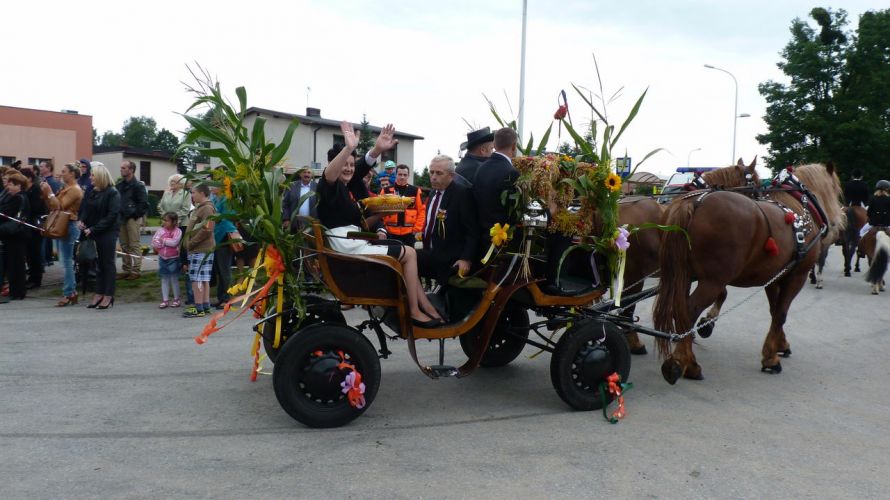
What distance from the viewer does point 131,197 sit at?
32.9 feet

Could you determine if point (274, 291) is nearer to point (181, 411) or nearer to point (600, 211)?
point (181, 411)

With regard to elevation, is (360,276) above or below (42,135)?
below

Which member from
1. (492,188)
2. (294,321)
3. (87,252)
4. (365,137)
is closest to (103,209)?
(87,252)

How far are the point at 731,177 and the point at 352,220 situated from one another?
13.4ft

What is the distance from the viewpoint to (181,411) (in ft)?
15.7

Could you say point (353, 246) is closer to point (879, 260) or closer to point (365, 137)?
point (879, 260)

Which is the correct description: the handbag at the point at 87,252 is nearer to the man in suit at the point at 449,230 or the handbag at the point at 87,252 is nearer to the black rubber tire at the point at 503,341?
the black rubber tire at the point at 503,341

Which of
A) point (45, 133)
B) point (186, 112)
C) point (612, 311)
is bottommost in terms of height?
point (612, 311)

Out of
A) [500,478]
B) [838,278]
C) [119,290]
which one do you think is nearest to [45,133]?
[119,290]

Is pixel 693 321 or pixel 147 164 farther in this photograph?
pixel 147 164

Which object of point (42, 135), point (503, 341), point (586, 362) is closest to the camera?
point (586, 362)

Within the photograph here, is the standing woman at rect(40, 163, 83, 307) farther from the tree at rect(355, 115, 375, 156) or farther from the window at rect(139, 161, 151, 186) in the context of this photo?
the window at rect(139, 161, 151, 186)

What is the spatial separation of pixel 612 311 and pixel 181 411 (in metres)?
3.47

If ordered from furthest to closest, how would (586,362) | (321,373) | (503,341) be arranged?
1. (503,341)
2. (586,362)
3. (321,373)
